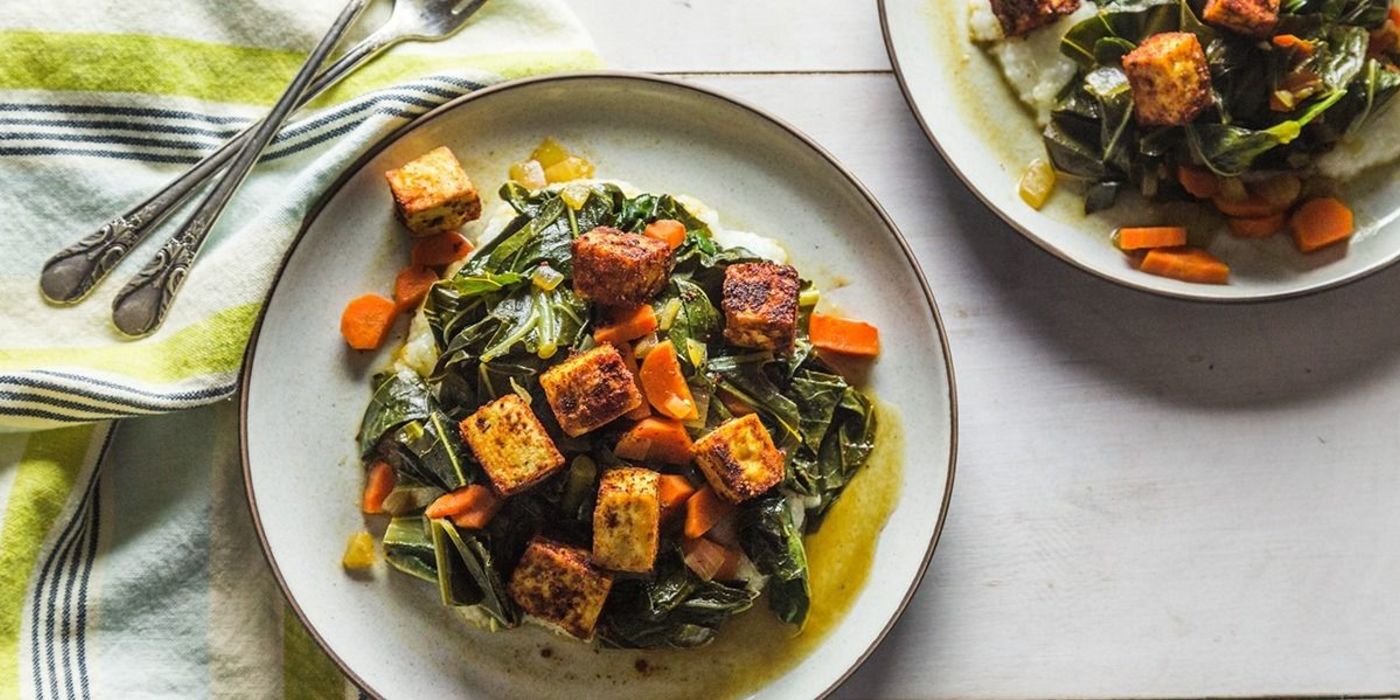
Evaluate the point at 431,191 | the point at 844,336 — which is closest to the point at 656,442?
the point at 844,336

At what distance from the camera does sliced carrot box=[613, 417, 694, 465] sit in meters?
4.09

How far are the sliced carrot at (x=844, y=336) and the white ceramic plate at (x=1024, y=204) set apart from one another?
70 cm

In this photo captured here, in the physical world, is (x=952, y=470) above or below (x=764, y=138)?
below

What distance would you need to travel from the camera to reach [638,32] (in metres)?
4.90

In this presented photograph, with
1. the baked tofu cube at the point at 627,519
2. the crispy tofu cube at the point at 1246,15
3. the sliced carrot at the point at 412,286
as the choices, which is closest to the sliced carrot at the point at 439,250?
the sliced carrot at the point at 412,286

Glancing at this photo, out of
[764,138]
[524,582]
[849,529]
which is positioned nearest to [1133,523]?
[849,529]

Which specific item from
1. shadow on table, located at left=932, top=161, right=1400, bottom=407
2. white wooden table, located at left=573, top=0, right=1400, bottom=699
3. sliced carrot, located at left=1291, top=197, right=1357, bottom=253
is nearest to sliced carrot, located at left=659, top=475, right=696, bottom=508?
white wooden table, located at left=573, top=0, right=1400, bottom=699

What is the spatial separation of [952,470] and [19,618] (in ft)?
11.0

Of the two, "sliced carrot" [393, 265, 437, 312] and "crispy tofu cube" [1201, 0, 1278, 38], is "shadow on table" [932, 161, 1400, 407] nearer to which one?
"crispy tofu cube" [1201, 0, 1278, 38]

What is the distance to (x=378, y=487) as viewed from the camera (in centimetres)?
438

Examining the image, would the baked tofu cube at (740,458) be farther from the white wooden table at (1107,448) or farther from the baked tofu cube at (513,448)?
the white wooden table at (1107,448)

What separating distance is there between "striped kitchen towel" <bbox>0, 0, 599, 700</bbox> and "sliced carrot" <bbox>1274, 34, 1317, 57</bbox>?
2.81 meters

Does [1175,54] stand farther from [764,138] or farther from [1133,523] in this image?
[1133,523]

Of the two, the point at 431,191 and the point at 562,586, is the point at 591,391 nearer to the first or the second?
the point at 562,586
